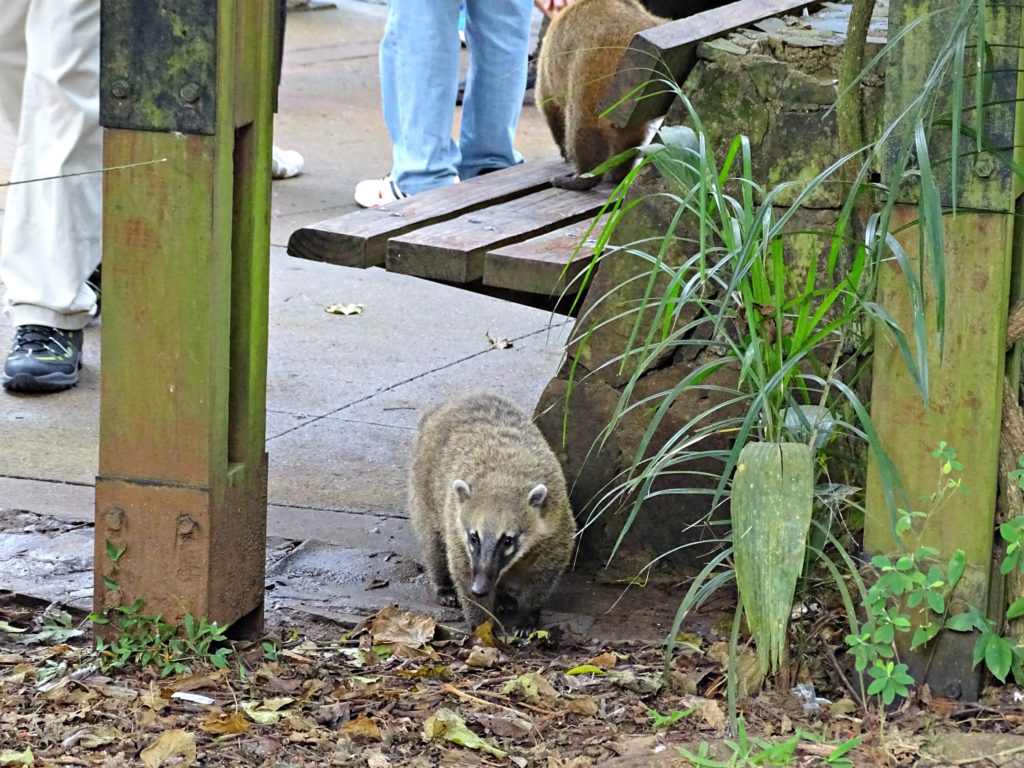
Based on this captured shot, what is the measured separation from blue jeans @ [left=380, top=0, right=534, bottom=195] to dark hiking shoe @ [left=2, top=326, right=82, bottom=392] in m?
1.58

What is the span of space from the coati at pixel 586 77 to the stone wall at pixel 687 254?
920 mm

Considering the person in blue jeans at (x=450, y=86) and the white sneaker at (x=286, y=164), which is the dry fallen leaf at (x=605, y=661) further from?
the white sneaker at (x=286, y=164)

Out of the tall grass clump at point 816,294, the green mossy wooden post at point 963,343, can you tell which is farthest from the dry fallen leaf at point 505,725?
the green mossy wooden post at point 963,343

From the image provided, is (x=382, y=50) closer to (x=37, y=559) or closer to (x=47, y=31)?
(x=47, y=31)

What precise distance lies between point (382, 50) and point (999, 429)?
4.76m

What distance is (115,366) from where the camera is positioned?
3.22 metres

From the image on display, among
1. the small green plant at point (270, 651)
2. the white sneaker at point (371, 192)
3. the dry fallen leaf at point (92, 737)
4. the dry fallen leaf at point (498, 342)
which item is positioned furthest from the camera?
the white sneaker at point (371, 192)

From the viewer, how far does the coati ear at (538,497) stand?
169 inches

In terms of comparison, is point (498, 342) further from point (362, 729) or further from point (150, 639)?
point (362, 729)

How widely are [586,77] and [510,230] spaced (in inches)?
61.6

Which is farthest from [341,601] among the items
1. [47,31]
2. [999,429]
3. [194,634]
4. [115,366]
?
[47,31]

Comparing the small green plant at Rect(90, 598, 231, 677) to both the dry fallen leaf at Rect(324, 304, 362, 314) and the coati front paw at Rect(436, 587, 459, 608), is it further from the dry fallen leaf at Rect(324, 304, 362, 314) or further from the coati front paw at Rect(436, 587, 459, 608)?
the dry fallen leaf at Rect(324, 304, 362, 314)

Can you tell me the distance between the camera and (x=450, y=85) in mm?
6129

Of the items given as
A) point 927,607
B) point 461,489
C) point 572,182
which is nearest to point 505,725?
point 927,607
